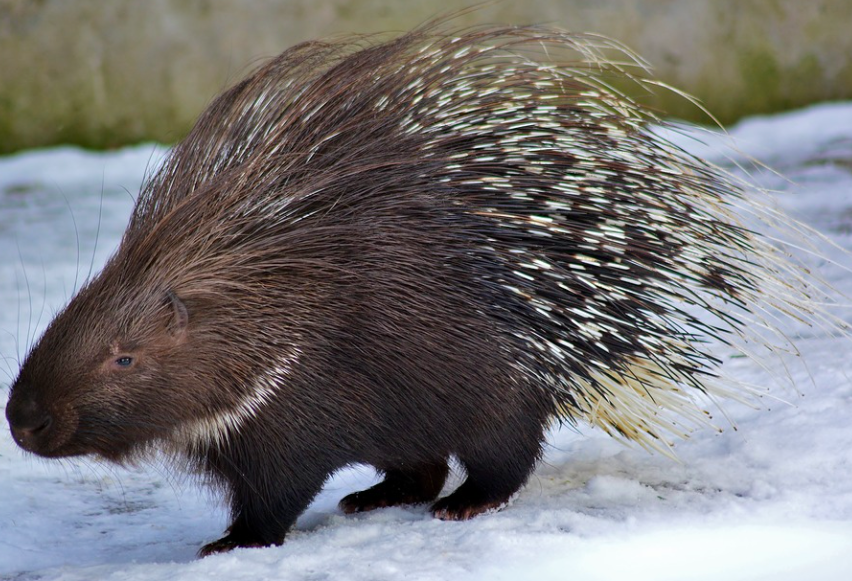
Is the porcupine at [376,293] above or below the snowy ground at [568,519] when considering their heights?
above

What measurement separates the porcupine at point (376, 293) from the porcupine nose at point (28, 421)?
1.6 inches

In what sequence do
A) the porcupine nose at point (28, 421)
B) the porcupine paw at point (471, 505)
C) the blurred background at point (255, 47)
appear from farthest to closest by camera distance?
the blurred background at point (255, 47), the porcupine paw at point (471, 505), the porcupine nose at point (28, 421)

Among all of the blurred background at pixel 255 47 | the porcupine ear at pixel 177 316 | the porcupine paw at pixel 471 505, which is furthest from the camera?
the blurred background at pixel 255 47

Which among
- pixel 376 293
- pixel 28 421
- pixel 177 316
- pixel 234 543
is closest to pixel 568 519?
pixel 376 293

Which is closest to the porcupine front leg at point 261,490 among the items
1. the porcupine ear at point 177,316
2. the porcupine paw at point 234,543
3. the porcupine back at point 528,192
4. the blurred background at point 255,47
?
the porcupine paw at point 234,543

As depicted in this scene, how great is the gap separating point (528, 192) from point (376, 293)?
411mm

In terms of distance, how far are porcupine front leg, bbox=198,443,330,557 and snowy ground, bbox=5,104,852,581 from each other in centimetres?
8

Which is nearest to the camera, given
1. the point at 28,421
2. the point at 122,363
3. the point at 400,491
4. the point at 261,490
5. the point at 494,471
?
the point at 28,421

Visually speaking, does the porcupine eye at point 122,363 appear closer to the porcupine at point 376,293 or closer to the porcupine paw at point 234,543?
the porcupine at point 376,293

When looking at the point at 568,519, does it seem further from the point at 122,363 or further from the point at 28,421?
the point at 28,421

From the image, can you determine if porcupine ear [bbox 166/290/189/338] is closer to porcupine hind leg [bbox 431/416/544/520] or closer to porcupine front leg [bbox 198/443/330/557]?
porcupine front leg [bbox 198/443/330/557]

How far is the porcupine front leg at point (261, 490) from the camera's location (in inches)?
92.1

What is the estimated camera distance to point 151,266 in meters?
2.30

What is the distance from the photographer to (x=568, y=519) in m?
2.38
